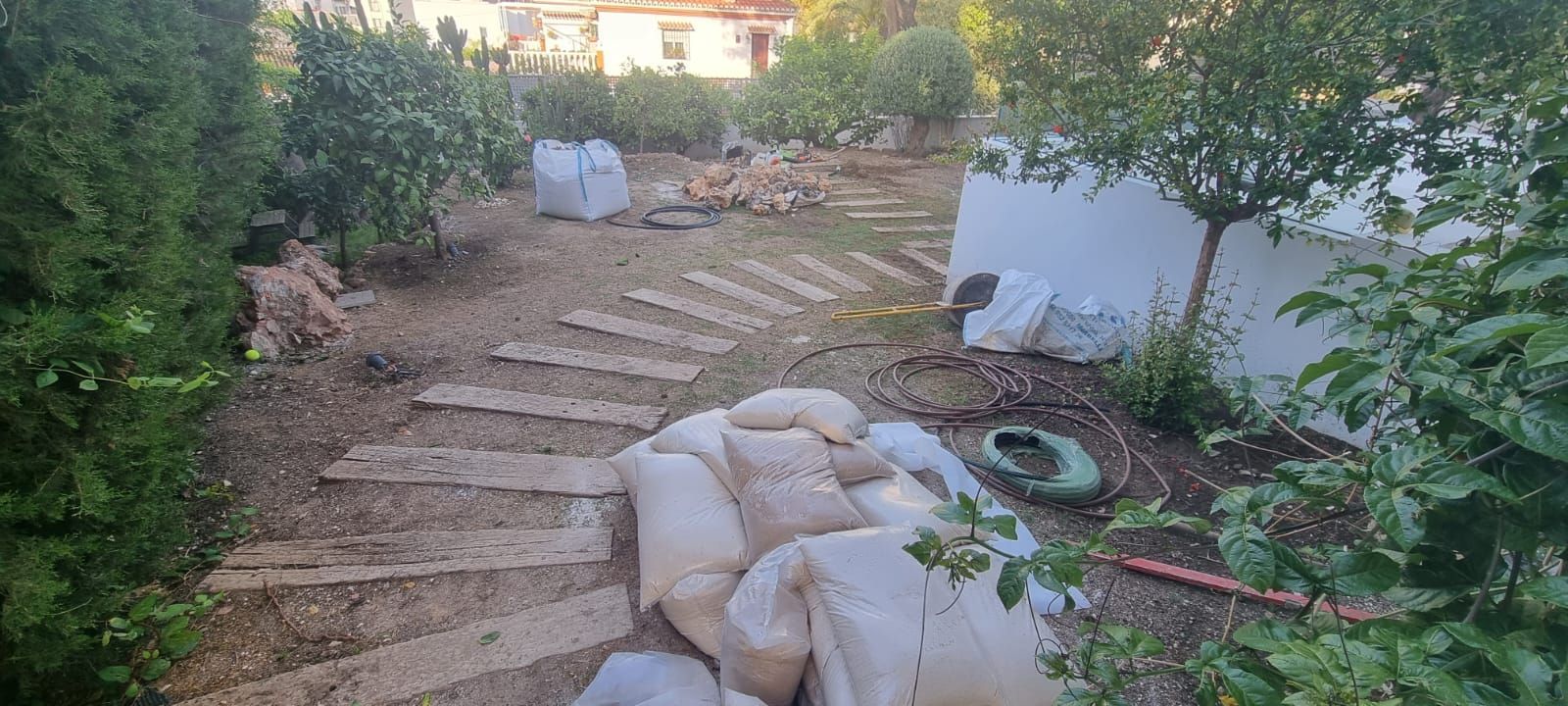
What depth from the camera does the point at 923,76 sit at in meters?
11.0

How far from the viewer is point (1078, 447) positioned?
3307mm

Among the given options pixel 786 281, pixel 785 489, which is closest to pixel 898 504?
pixel 785 489

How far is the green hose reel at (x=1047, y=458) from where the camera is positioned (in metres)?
2.96

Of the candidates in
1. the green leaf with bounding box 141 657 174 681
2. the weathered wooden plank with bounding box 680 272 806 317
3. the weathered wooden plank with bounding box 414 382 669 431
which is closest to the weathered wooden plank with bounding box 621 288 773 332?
the weathered wooden plank with bounding box 680 272 806 317

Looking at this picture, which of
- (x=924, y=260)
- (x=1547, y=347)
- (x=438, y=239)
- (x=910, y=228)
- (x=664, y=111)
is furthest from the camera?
(x=664, y=111)

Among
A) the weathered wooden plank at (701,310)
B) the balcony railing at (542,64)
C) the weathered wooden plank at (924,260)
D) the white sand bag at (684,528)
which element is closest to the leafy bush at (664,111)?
the balcony railing at (542,64)

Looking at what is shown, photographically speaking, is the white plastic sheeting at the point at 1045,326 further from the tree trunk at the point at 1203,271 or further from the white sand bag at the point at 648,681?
the white sand bag at the point at 648,681

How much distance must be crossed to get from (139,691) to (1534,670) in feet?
9.62

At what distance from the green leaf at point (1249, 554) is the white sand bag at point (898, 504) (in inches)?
43.5

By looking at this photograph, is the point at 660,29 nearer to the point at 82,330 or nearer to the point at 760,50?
the point at 760,50

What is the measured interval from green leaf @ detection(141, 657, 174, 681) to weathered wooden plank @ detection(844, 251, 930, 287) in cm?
518

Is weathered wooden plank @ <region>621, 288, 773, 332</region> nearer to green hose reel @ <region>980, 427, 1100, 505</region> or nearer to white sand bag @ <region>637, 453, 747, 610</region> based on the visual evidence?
green hose reel @ <region>980, 427, 1100, 505</region>

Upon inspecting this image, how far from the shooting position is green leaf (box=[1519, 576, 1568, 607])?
0.71 metres

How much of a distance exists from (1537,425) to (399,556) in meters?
2.95
